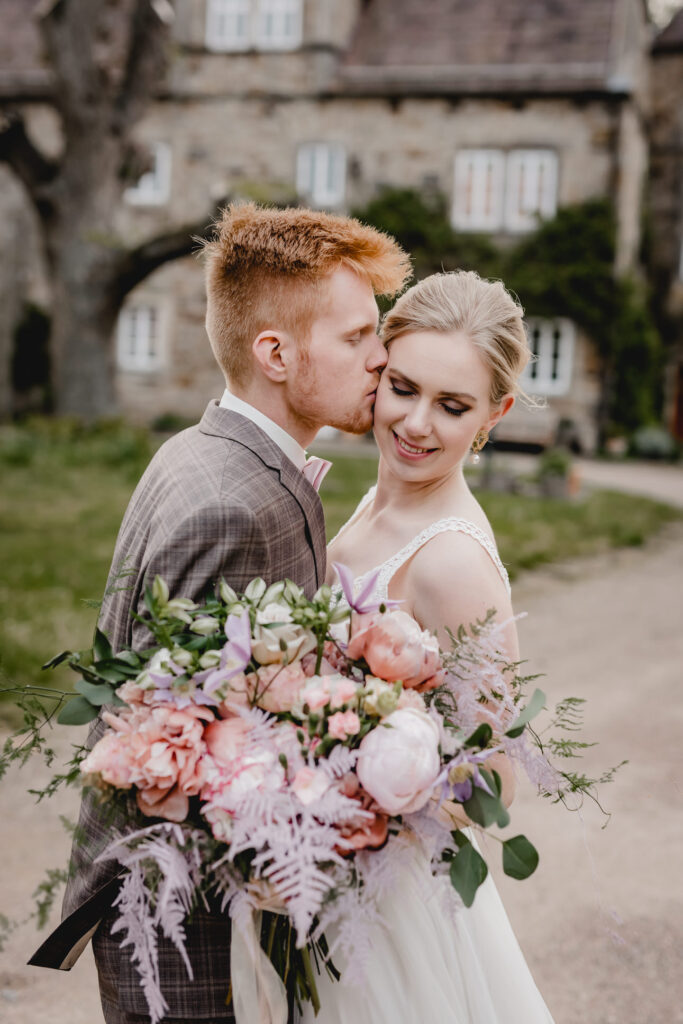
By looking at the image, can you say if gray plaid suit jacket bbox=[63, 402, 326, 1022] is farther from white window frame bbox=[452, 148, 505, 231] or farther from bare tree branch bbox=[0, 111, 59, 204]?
white window frame bbox=[452, 148, 505, 231]

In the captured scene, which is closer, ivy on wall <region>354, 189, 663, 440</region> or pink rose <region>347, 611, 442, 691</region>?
pink rose <region>347, 611, 442, 691</region>

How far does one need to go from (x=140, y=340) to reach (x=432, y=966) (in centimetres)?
2189

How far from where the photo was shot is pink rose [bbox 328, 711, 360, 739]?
5.34 ft

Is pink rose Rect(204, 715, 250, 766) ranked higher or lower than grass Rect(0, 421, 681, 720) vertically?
higher

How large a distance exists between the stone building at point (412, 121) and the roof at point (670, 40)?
932mm

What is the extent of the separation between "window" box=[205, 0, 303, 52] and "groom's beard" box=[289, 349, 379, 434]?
21.3 meters

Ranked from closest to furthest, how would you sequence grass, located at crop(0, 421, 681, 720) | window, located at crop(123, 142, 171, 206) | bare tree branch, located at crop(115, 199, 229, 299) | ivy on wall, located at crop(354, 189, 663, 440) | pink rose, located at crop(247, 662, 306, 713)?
pink rose, located at crop(247, 662, 306, 713)
grass, located at crop(0, 421, 681, 720)
bare tree branch, located at crop(115, 199, 229, 299)
ivy on wall, located at crop(354, 189, 663, 440)
window, located at crop(123, 142, 171, 206)

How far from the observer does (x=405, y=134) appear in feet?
70.4

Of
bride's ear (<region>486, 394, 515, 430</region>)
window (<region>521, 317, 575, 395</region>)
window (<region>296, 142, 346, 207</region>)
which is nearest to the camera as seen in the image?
bride's ear (<region>486, 394, 515, 430</region>)

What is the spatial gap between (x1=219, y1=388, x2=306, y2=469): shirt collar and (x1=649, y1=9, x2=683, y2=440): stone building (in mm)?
22297

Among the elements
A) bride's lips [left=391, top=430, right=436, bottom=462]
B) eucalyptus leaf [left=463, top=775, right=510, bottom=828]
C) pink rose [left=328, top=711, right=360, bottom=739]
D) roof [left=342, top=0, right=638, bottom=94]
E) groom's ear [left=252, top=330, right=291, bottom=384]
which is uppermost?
roof [left=342, top=0, right=638, bottom=94]

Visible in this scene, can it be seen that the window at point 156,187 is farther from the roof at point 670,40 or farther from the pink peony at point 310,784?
the pink peony at point 310,784

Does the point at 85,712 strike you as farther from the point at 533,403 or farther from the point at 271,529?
the point at 533,403

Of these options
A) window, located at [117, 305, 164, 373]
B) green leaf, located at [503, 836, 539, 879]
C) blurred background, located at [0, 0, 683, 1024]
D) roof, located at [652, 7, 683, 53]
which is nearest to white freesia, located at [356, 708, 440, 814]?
green leaf, located at [503, 836, 539, 879]
